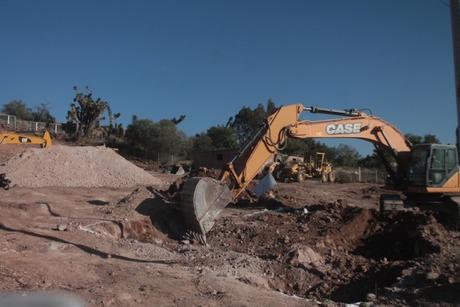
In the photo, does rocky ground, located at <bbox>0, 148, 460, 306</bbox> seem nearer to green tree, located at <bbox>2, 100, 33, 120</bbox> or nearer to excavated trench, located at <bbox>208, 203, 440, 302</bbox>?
excavated trench, located at <bbox>208, 203, 440, 302</bbox>

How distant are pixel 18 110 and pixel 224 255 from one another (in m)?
57.1

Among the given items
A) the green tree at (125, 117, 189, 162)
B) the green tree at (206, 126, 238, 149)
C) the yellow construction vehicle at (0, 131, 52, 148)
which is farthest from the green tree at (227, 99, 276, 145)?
the yellow construction vehicle at (0, 131, 52, 148)

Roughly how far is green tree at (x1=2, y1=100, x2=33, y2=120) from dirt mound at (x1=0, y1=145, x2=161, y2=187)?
40.9 metres

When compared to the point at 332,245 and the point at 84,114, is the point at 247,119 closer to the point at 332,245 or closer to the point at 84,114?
the point at 84,114

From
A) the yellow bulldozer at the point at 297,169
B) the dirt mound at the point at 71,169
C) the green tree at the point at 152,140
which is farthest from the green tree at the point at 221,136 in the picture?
the dirt mound at the point at 71,169

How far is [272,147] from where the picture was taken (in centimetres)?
1270

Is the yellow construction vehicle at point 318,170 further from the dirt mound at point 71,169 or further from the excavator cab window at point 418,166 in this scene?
the excavator cab window at point 418,166

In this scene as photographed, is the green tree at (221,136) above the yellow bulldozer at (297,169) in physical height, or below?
above

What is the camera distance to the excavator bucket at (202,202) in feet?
37.1

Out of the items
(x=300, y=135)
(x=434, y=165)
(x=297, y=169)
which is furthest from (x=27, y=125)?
(x=434, y=165)

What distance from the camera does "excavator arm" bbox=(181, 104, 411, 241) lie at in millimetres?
11398

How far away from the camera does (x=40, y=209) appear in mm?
11922

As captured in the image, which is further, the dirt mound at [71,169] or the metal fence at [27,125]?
the metal fence at [27,125]

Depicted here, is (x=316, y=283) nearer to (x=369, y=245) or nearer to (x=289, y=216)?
(x=369, y=245)
